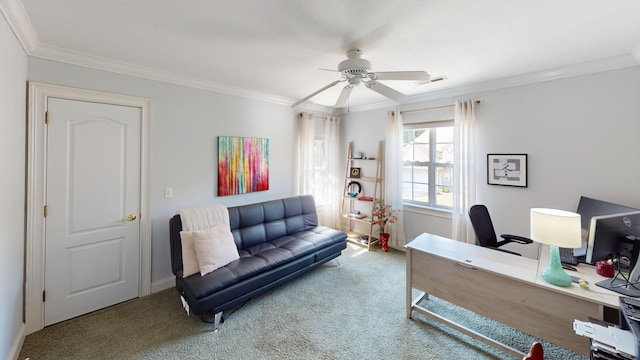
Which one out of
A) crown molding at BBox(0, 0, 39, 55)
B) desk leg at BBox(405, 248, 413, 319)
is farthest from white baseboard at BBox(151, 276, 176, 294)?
desk leg at BBox(405, 248, 413, 319)

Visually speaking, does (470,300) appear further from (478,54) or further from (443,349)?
(478,54)

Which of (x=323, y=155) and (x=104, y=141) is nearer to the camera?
(x=104, y=141)

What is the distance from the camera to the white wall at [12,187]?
1658mm

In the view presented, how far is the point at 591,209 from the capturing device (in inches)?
95.4

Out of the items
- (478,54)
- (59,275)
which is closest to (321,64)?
(478,54)

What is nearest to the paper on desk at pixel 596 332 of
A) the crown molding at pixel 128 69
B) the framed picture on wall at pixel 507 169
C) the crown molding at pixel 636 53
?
the framed picture on wall at pixel 507 169

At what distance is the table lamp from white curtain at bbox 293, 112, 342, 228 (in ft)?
10.5

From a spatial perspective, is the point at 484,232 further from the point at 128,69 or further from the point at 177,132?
the point at 128,69

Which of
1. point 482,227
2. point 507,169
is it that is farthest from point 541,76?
point 482,227

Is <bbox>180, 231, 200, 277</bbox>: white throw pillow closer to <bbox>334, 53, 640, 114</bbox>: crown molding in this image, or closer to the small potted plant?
the small potted plant

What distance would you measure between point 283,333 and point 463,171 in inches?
118

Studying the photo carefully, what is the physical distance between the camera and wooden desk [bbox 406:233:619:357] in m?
1.61

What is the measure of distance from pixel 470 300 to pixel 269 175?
2.98m

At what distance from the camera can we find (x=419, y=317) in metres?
2.42
